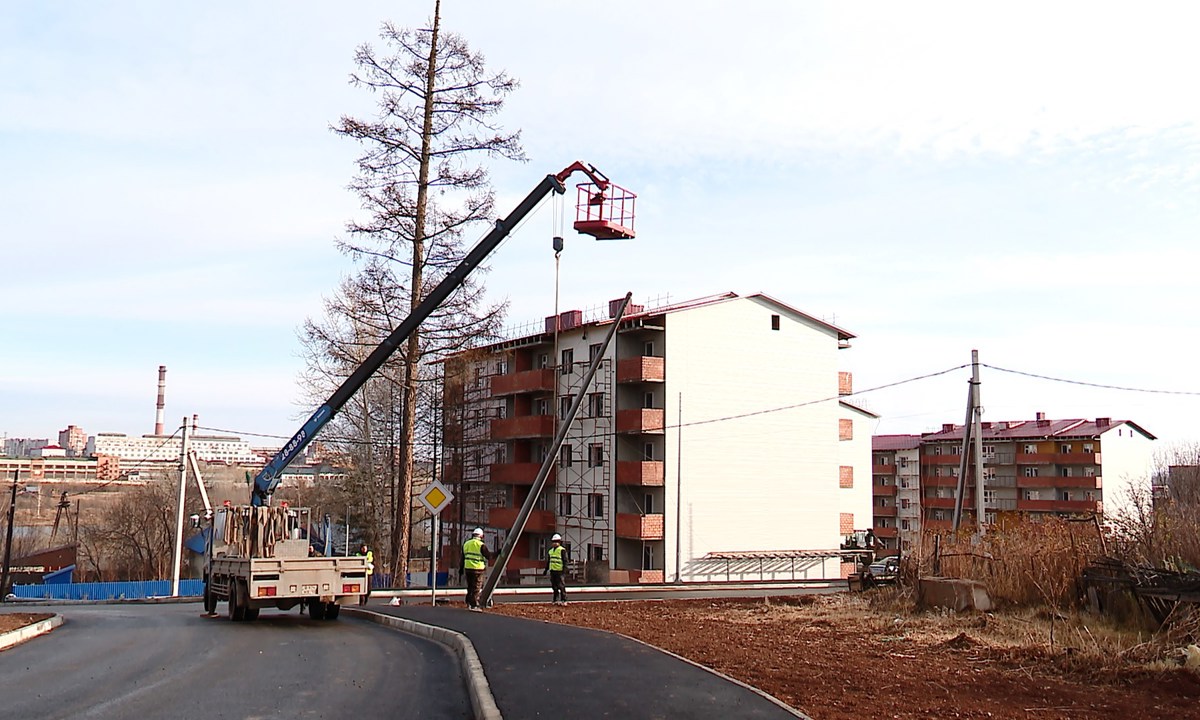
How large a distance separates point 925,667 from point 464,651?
17.1ft

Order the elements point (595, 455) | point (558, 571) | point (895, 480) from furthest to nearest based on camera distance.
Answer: point (895, 480)
point (595, 455)
point (558, 571)

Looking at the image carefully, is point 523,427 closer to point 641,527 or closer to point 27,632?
point 641,527

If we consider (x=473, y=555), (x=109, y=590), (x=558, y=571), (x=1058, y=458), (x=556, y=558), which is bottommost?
(x=109, y=590)

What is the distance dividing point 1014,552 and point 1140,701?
7239mm

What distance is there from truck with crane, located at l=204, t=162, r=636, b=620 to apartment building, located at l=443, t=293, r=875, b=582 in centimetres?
1887

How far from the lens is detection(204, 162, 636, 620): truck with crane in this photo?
17.4 meters

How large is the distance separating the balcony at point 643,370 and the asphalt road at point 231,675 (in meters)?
30.7

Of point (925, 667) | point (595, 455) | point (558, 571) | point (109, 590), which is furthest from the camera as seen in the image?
point (595, 455)

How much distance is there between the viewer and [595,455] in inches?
1929

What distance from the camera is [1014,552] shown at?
15.2 metres

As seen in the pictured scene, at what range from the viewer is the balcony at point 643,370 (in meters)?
46.2

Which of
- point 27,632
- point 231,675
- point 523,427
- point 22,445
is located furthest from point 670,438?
point 22,445

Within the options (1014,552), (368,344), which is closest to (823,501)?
(368,344)

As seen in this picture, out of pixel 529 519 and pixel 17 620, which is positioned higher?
pixel 529 519
